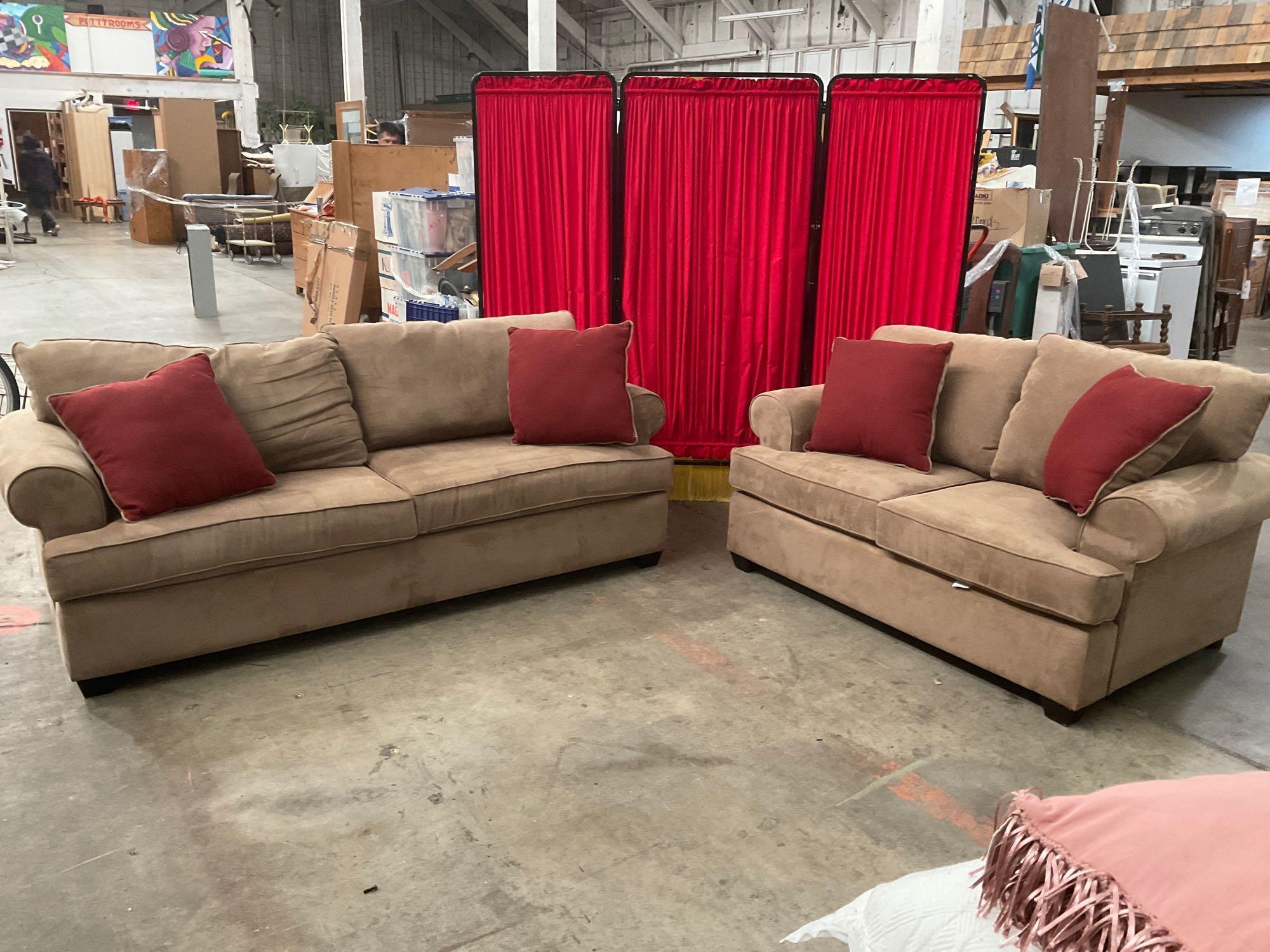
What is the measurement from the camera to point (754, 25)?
687 inches

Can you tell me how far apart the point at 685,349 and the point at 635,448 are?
34.0 inches

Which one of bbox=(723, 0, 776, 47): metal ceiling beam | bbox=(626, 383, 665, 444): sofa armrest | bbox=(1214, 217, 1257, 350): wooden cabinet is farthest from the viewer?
bbox=(723, 0, 776, 47): metal ceiling beam

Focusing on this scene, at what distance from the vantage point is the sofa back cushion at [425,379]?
361 cm

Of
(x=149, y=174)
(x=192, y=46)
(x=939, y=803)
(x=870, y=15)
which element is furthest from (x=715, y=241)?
(x=192, y=46)

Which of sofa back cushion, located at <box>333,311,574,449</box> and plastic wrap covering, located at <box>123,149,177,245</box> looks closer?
sofa back cushion, located at <box>333,311,574,449</box>

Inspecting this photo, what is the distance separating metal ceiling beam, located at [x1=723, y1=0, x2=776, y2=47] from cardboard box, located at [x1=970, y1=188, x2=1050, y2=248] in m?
12.3

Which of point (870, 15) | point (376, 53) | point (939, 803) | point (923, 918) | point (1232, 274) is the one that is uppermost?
point (376, 53)

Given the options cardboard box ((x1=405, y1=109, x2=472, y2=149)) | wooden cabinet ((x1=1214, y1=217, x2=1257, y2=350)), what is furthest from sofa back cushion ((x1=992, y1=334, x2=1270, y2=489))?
cardboard box ((x1=405, y1=109, x2=472, y2=149))

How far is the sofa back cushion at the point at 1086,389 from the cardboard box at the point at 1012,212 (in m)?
3.12

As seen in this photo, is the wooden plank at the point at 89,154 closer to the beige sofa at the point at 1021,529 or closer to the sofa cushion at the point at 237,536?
the sofa cushion at the point at 237,536

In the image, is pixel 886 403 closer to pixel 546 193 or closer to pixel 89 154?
pixel 546 193

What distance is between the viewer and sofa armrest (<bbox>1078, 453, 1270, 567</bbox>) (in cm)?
266

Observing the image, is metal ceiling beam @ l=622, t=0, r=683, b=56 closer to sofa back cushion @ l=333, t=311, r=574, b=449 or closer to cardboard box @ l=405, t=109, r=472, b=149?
cardboard box @ l=405, t=109, r=472, b=149

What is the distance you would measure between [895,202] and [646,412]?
55.2 inches
